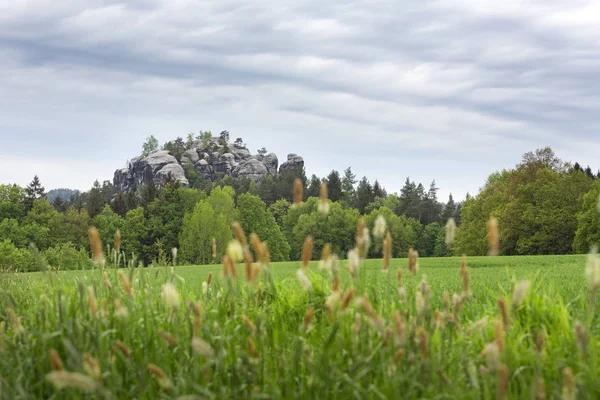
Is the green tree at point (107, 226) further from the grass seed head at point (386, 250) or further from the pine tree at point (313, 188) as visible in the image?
the grass seed head at point (386, 250)

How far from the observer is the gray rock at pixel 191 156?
570 feet

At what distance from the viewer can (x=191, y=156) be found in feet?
575

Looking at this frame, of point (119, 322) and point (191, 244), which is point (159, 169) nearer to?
point (191, 244)

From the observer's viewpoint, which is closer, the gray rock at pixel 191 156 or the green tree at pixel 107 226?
the green tree at pixel 107 226

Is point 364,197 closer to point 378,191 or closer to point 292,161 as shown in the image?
point 378,191

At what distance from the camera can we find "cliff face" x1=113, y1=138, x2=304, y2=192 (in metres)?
165

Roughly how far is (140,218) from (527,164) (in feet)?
144

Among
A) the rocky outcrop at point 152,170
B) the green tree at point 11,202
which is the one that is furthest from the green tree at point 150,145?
the green tree at point 11,202

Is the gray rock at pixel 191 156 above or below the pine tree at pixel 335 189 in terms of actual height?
above

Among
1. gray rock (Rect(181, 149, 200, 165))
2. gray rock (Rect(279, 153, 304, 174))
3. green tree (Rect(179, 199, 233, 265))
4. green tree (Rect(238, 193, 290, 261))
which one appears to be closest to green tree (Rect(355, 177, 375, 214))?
green tree (Rect(238, 193, 290, 261))

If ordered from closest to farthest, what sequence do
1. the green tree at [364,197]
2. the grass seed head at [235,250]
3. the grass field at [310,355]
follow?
1. the grass seed head at [235,250]
2. the grass field at [310,355]
3. the green tree at [364,197]

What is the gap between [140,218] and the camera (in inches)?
2835

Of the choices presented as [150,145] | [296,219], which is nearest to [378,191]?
[296,219]

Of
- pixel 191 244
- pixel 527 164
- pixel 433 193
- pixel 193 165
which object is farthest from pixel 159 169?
pixel 527 164
